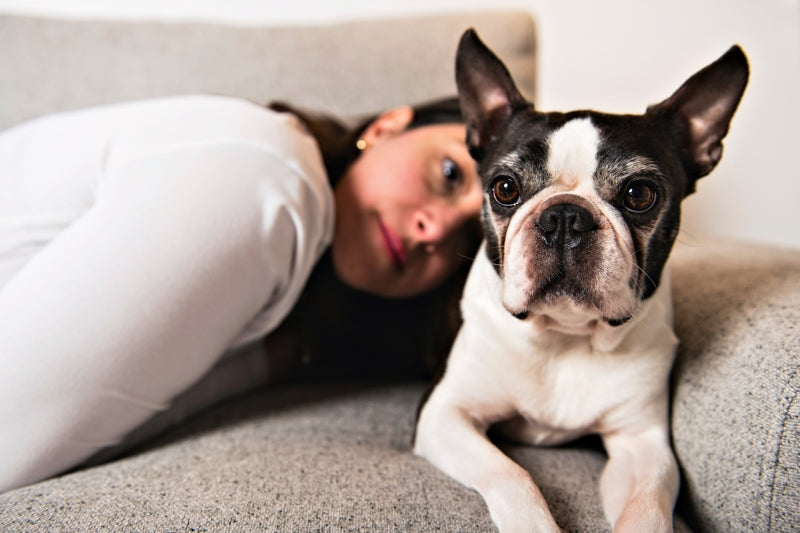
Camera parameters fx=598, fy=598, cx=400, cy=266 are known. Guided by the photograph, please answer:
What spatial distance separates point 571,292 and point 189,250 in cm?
79

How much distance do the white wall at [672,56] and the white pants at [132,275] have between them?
61.6 inches

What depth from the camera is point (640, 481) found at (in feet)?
3.90

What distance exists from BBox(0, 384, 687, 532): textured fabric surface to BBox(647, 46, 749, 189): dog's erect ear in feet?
2.39

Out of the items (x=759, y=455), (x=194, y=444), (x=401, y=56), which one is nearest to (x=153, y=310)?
(x=194, y=444)

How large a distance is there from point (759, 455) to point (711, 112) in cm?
70

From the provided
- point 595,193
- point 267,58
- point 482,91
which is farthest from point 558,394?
point 267,58

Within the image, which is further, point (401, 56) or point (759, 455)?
point (401, 56)

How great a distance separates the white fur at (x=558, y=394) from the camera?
1.23m

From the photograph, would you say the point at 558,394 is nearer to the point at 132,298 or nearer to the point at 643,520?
the point at 643,520

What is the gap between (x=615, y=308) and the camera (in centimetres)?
110

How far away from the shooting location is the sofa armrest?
103 centimetres

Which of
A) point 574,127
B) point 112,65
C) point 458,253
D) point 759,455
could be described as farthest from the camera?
point 112,65

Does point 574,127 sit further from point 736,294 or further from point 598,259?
point 736,294

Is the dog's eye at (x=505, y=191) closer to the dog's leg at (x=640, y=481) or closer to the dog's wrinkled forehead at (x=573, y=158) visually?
the dog's wrinkled forehead at (x=573, y=158)
